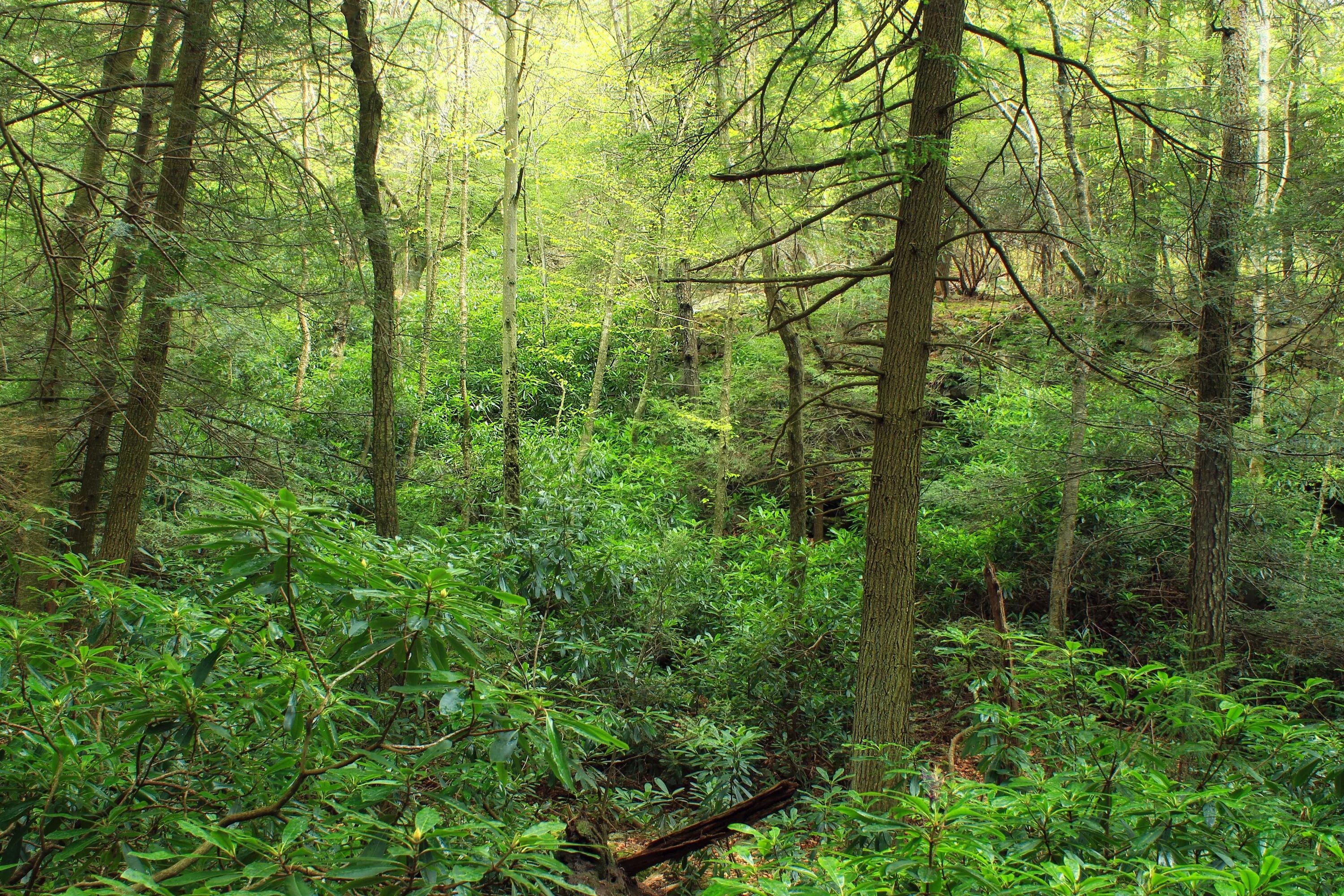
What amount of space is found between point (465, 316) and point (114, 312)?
27.9 feet

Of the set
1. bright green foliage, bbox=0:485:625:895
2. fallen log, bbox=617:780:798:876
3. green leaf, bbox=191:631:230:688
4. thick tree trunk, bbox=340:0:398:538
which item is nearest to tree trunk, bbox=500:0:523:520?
thick tree trunk, bbox=340:0:398:538

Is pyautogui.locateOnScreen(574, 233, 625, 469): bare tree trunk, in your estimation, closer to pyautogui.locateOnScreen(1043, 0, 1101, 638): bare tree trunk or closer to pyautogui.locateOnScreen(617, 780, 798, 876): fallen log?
pyautogui.locateOnScreen(1043, 0, 1101, 638): bare tree trunk

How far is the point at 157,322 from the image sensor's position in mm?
5230

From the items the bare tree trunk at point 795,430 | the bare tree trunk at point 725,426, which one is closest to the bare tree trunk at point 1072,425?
the bare tree trunk at point 795,430

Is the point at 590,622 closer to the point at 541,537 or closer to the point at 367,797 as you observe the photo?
the point at 541,537

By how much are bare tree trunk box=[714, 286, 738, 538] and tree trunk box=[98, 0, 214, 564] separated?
5.79m

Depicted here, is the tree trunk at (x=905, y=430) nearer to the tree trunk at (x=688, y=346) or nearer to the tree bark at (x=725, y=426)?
the tree bark at (x=725, y=426)

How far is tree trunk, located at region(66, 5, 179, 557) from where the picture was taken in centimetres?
477

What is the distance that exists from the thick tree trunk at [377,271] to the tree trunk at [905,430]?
407 centimetres

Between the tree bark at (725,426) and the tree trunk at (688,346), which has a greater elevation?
the tree trunk at (688,346)

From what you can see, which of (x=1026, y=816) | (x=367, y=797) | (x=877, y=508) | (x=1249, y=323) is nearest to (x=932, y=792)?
(x=1026, y=816)

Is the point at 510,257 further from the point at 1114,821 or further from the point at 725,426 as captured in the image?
the point at 1114,821

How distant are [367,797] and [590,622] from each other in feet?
16.0

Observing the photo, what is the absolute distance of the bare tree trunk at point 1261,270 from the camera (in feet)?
19.3
